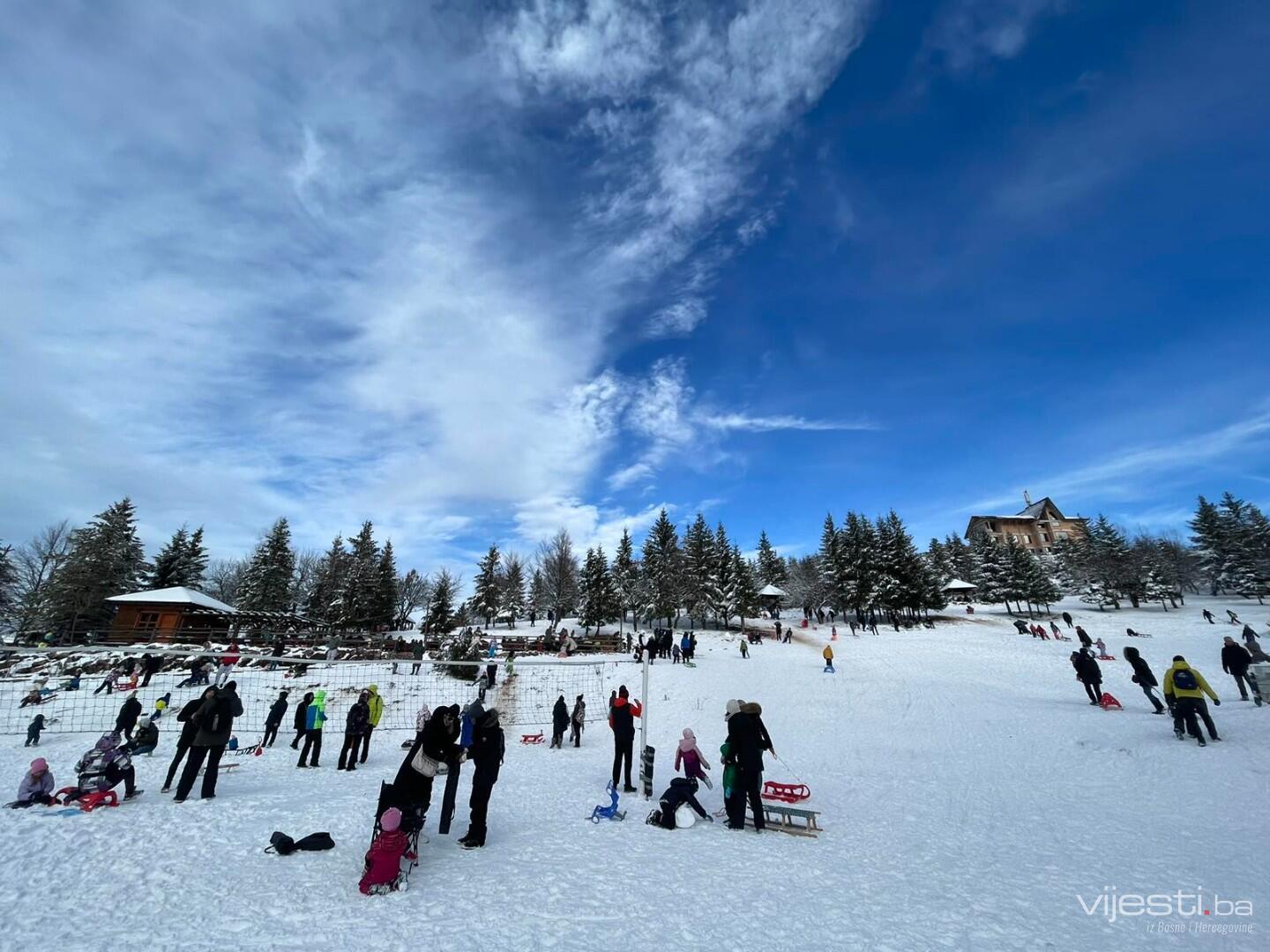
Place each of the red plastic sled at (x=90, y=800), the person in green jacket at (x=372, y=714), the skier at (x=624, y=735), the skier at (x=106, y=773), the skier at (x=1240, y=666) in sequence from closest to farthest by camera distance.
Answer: the red plastic sled at (x=90, y=800) < the skier at (x=106, y=773) < the skier at (x=624, y=735) < the person in green jacket at (x=372, y=714) < the skier at (x=1240, y=666)

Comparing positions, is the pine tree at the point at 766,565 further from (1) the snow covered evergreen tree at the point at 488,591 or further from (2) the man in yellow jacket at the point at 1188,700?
(2) the man in yellow jacket at the point at 1188,700

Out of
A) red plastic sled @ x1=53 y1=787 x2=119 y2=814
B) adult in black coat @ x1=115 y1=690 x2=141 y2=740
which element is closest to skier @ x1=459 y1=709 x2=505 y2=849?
red plastic sled @ x1=53 y1=787 x2=119 y2=814

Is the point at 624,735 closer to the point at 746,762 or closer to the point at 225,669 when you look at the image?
the point at 746,762

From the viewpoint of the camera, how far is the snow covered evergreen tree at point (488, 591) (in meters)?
54.8

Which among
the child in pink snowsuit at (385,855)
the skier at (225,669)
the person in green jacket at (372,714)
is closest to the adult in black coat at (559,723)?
the person in green jacket at (372,714)

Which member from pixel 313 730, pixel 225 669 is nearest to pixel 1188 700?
pixel 313 730

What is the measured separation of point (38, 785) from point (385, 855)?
688 centimetres

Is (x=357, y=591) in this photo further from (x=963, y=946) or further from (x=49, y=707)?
(x=963, y=946)

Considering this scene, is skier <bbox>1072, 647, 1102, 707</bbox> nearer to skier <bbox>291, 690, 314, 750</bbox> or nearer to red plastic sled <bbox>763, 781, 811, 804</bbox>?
red plastic sled <bbox>763, 781, 811, 804</bbox>

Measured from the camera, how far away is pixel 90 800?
7.62 meters

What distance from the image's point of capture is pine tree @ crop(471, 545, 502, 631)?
54.8 m

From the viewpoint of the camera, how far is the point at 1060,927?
513 centimetres

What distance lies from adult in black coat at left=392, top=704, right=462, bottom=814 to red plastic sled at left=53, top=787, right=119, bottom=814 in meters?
4.75

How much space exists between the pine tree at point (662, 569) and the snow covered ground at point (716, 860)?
35019 millimetres
